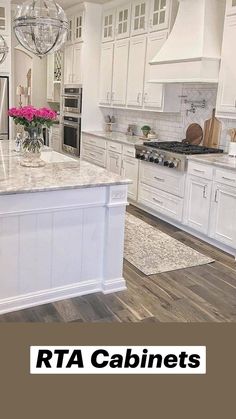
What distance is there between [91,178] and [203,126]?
2734mm

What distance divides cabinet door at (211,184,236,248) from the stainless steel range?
649 millimetres

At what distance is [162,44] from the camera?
5551 mm

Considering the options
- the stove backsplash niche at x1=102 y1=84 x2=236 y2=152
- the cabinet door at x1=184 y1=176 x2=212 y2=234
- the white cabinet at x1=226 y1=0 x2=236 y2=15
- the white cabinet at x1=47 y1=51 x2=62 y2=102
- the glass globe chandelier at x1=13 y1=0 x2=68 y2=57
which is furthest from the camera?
the white cabinet at x1=47 y1=51 x2=62 y2=102

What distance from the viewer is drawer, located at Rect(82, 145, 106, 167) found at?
679cm

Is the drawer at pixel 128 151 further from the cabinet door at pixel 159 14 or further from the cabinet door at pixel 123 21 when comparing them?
the cabinet door at pixel 123 21

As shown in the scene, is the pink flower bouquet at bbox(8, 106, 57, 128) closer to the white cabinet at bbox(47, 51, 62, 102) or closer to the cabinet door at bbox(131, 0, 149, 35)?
the cabinet door at bbox(131, 0, 149, 35)

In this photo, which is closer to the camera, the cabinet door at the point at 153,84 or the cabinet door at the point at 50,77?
the cabinet door at the point at 153,84

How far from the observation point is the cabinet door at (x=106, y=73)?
692 centimetres

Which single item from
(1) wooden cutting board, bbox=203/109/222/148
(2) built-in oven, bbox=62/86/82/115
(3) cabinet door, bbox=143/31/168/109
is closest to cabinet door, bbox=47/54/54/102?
(2) built-in oven, bbox=62/86/82/115

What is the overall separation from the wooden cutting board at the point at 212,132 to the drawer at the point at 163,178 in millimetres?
659

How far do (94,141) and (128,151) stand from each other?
47.0 inches

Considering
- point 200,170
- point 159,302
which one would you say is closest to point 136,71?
point 200,170

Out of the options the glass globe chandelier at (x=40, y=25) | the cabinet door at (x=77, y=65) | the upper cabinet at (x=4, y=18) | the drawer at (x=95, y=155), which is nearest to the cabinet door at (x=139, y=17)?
the cabinet door at (x=77, y=65)

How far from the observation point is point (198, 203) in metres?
4.62
